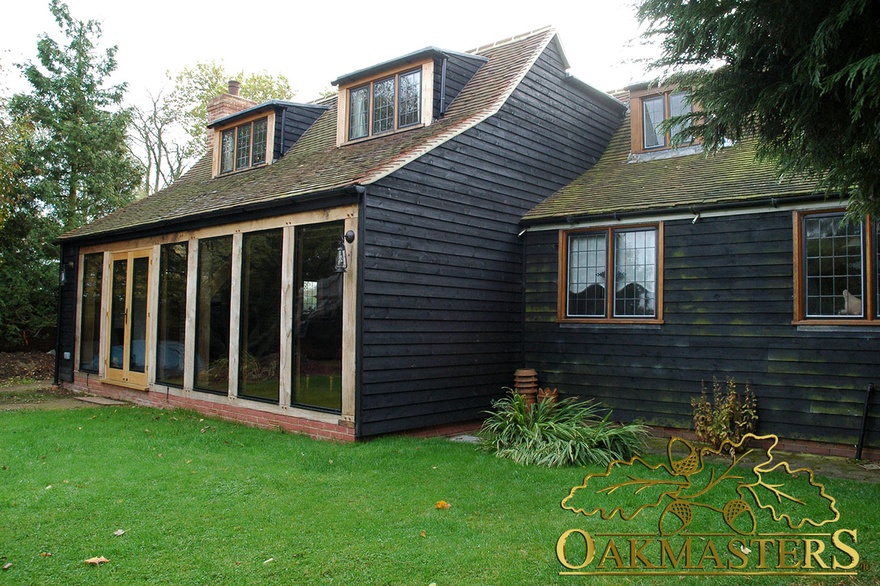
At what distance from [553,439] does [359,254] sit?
326 centimetres

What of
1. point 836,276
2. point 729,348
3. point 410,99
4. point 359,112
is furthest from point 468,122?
point 836,276

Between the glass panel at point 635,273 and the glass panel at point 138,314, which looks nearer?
the glass panel at point 635,273

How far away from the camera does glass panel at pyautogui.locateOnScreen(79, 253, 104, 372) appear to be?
13.9 m

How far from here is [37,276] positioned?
18.6 m

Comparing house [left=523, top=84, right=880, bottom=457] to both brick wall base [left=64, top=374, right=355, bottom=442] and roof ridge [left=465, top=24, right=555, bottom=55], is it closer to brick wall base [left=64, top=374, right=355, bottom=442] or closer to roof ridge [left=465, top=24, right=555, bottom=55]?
roof ridge [left=465, top=24, right=555, bottom=55]

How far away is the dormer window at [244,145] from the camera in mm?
13750

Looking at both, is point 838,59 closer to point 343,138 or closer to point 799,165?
point 799,165

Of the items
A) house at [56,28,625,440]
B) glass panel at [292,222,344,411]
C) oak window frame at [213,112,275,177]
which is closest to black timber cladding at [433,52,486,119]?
house at [56,28,625,440]

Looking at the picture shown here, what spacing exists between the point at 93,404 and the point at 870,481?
12.3 metres

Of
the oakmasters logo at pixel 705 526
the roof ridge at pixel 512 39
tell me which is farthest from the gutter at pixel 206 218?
the roof ridge at pixel 512 39

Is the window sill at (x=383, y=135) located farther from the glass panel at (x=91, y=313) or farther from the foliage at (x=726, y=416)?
the glass panel at (x=91, y=313)

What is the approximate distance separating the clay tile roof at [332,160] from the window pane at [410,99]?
34 cm

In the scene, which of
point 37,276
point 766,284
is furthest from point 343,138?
point 37,276

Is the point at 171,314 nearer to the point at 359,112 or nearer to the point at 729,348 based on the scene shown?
the point at 359,112
